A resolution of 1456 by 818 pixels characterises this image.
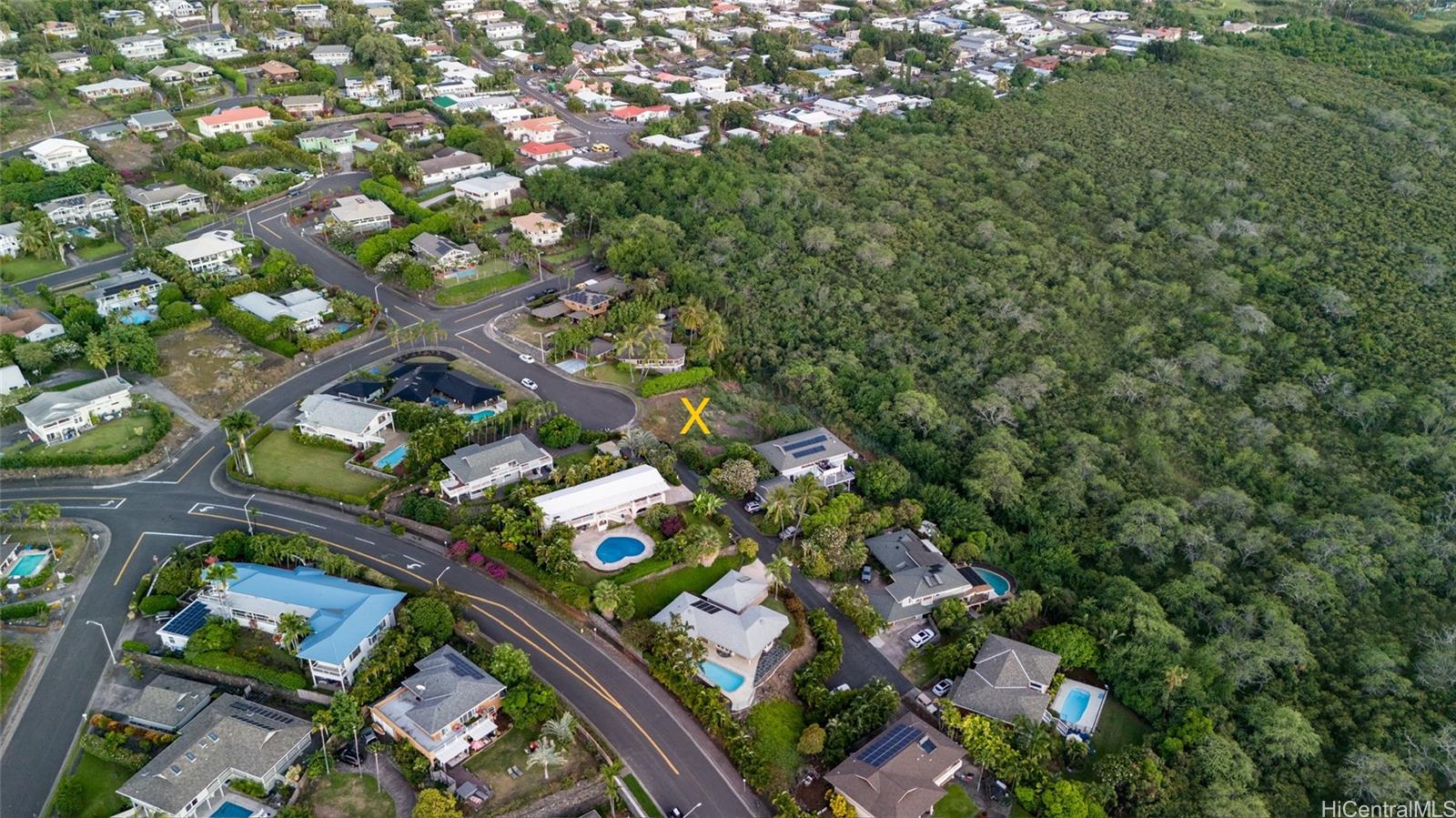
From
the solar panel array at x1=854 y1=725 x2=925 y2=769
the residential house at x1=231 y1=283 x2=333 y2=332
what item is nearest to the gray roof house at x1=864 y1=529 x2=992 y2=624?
the solar panel array at x1=854 y1=725 x2=925 y2=769

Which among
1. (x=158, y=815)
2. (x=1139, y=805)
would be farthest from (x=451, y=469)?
(x=1139, y=805)

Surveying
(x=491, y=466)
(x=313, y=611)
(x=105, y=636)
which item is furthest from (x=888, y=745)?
(x=105, y=636)

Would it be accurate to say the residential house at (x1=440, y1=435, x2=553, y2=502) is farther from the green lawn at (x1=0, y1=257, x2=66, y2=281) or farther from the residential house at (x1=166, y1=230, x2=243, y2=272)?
the green lawn at (x1=0, y1=257, x2=66, y2=281)

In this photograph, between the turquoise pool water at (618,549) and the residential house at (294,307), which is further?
the residential house at (294,307)

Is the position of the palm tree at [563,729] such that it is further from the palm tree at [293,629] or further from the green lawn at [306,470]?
the green lawn at [306,470]

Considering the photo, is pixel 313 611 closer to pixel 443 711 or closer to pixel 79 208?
pixel 443 711

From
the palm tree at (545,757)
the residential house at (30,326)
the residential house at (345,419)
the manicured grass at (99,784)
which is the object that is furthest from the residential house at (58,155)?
the palm tree at (545,757)

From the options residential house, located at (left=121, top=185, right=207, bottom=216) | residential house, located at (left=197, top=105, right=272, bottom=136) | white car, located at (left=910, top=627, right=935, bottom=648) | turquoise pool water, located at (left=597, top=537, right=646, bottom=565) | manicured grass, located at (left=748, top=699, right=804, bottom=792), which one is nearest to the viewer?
manicured grass, located at (left=748, top=699, right=804, bottom=792)
